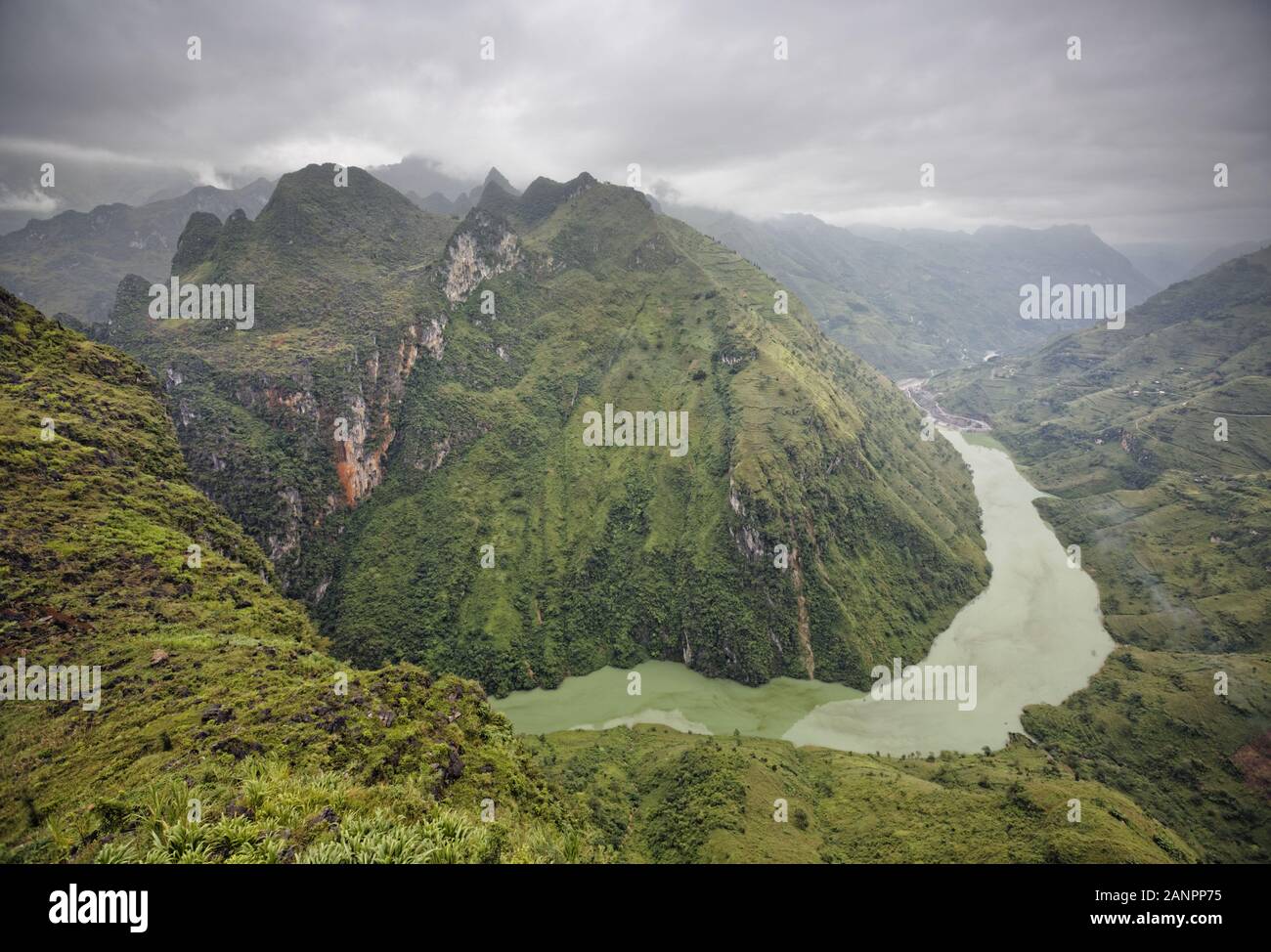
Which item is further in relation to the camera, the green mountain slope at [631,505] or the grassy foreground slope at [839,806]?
the green mountain slope at [631,505]

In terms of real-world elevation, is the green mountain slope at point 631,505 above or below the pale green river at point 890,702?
above

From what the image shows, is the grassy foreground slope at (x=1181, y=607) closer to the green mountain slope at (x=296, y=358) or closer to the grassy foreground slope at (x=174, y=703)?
the grassy foreground slope at (x=174, y=703)

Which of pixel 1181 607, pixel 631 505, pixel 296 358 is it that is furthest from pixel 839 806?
pixel 296 358

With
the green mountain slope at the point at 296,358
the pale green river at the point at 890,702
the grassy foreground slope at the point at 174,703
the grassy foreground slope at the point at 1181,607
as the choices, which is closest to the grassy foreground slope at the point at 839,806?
the pale green river at the point at 890,702

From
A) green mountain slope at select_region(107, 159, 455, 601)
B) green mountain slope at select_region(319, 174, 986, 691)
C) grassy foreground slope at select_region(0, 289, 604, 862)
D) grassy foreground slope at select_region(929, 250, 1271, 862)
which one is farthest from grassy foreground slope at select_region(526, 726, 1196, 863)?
green mountain slope at select_region(107, 159, 455, 601)

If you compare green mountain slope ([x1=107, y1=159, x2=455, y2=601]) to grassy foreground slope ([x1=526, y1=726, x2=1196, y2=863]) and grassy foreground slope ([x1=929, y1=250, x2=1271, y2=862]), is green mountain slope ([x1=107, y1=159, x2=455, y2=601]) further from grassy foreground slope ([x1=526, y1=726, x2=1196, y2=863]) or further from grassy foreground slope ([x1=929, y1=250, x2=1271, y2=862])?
grassy foreground slope ([x1=929, y1=250, x2=1271, y2=862])

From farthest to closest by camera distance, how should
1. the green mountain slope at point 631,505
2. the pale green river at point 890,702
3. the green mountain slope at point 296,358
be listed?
the green mountain slope at point 631,505 → the green mountain slope at point 296,358 → the pale green river at point 890,702
